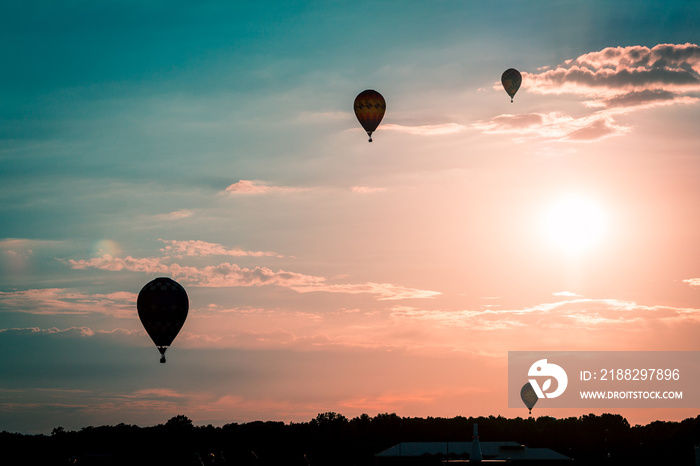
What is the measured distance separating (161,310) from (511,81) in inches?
2330

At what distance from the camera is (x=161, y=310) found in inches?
3221

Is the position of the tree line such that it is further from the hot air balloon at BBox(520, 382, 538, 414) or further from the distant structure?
the distant structure

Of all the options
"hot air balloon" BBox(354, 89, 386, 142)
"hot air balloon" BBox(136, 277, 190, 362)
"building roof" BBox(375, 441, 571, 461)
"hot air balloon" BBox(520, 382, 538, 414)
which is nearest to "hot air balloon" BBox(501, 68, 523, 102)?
"hot air balloon" BBox(354, 89, 386, 142)

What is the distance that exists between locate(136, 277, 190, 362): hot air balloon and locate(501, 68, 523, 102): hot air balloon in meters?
56.5

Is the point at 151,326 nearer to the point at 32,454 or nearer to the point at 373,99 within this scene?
the point at 373,99

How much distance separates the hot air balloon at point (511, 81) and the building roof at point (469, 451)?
44.6m

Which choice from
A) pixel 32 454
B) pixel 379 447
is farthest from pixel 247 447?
pixel 32 454

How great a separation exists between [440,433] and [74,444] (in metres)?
75.8

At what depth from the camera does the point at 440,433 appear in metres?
198

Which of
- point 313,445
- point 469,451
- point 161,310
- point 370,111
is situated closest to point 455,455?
point 469,451

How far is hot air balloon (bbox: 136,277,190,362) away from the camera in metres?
81.9

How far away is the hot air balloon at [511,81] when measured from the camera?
11950cm

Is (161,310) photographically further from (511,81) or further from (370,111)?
(511,81)

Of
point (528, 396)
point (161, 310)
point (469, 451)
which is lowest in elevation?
point (469, 451)
